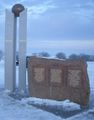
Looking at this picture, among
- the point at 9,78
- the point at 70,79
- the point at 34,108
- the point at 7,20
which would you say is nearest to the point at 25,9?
the point at 7,20

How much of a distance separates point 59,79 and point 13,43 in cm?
395

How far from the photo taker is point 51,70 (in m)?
15.4

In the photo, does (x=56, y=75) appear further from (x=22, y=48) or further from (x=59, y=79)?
(x=22, y=48)

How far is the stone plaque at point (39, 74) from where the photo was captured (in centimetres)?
1564

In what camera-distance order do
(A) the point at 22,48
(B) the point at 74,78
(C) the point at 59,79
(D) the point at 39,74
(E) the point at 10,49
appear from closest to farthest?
(B) the point at 74,78 → (C) the point at 59,79 → (D) the point at 39,74 → (A) the point at 22,48 → (E) the point at 10,49

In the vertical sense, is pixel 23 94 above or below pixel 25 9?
below

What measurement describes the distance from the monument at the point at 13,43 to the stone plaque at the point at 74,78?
3.57m

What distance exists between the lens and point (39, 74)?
1572 centimetres

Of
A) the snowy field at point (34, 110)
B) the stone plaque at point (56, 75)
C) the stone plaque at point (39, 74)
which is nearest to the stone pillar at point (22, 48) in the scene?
the snowy field at point (34, 110)

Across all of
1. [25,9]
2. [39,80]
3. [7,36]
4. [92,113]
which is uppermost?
[25,9]

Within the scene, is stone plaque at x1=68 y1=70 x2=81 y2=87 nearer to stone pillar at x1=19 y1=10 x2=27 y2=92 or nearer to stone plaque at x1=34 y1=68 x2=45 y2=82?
stone plaque at x1=34 y1=68 x2=45 y2=82

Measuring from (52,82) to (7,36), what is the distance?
3.97 meters

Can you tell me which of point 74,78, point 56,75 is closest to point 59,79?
point 56,75

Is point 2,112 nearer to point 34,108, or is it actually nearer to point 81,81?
point 34,108
